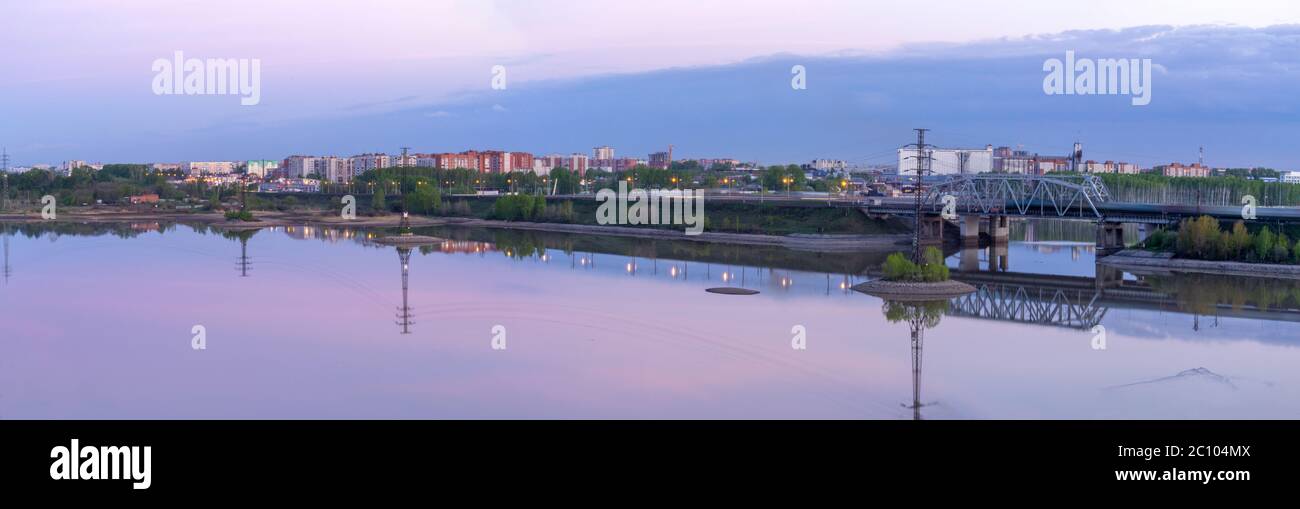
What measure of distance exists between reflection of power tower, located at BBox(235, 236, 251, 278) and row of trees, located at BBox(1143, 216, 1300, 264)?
21.6 metres

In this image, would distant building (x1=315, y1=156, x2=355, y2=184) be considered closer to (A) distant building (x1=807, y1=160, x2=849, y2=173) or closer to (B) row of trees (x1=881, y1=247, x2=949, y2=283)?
(A) distant building (x1=807, y1=160, x2=849, y2=173)

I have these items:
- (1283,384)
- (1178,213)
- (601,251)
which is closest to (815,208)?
(601,251)

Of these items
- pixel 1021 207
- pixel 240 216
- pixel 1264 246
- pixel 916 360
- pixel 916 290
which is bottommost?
pixel 916 360

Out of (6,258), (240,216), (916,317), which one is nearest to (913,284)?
(916,317)

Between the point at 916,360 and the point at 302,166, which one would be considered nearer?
the point at 916,360

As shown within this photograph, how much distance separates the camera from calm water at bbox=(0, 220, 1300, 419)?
11.7 m

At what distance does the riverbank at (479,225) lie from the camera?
35.7 meters

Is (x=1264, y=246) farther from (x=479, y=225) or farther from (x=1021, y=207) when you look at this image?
(x=479, y=225)

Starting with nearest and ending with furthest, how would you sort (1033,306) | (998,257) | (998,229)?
(1033,306) < (998,257) < (998,229)

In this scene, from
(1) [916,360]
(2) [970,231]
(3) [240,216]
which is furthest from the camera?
(3) [240,216]

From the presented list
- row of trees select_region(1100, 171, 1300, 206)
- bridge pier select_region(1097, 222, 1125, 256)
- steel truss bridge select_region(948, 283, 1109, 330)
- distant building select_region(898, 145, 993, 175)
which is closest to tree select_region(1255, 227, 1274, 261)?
steel truss bridge select_region(948, 283, 1109, 330)

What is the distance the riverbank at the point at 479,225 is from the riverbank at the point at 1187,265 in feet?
26.3

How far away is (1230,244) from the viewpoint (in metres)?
25.7

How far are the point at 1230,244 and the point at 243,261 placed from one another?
2366 centimetres
